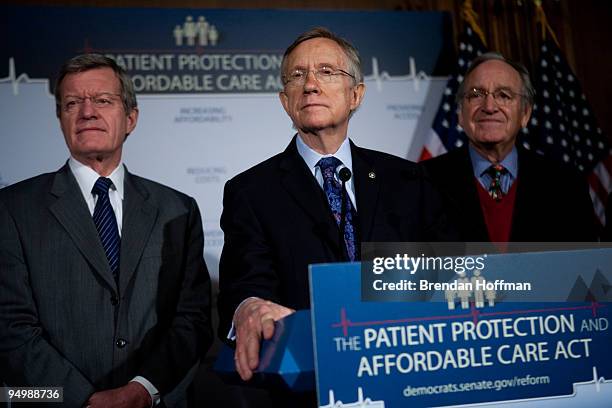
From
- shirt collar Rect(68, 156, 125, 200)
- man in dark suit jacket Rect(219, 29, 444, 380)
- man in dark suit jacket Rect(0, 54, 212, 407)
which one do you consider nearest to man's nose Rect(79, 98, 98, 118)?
man in dark suit jacket Rect(0, 54, 212, 407)

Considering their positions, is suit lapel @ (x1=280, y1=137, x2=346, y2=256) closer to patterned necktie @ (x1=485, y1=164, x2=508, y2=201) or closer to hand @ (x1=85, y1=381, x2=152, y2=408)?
hand @ (x1=85, y1=381, x2=152, y2=408)

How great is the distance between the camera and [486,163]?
119 inches

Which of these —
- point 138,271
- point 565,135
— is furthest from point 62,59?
point 565,135

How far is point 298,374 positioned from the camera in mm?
1295

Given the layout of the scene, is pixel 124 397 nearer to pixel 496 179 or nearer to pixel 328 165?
pixel 328 165

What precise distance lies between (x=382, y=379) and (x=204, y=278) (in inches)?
58.9

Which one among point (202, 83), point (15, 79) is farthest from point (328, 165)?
point (15, 79)

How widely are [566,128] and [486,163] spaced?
1.33 metres

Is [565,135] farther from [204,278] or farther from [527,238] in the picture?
[204,278]

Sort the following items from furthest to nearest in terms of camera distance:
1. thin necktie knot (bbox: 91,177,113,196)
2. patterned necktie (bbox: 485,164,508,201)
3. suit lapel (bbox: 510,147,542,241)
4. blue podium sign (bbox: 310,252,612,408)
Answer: patterned necktie (bbox: 485,164,508,201), suit lapel (bbox: 510,147,542,241), thin necktie knot (bbox: 91,177,113,196), blue podium sign (bbox: 310,252,612,408)

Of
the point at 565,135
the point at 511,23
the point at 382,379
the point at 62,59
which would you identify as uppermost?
the point at 511,23

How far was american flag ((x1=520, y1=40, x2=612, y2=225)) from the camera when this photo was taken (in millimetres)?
4070

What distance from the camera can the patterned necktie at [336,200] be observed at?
208 centimetres

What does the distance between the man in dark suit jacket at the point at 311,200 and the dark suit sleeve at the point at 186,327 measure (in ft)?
1.51
